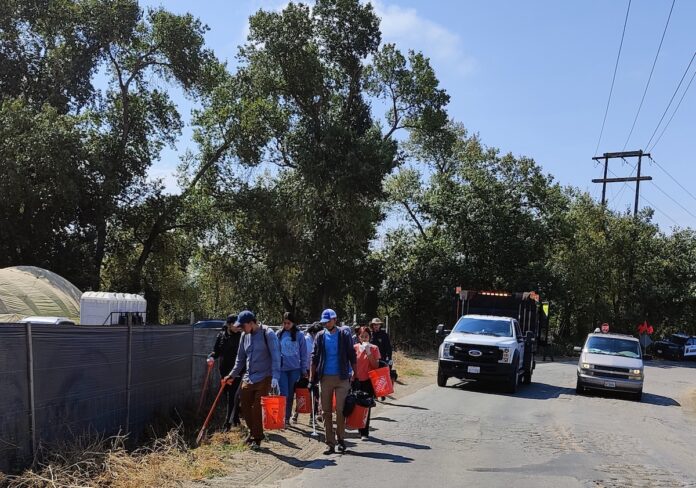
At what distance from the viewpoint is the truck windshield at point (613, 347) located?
18362 mm

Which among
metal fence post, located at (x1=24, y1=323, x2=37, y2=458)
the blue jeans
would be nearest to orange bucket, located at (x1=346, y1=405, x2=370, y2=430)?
the blue jeans

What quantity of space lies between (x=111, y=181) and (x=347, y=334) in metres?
24.0

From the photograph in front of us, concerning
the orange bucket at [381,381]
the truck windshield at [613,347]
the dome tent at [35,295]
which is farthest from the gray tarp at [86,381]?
the truck windshield at [613,347]

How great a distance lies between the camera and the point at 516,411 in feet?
45.6

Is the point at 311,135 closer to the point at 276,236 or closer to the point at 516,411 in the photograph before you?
the point at 276,236

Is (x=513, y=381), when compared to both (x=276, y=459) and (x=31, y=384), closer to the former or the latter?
(x=276, y=459)

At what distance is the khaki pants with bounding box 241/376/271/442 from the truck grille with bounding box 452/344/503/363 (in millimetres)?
9117

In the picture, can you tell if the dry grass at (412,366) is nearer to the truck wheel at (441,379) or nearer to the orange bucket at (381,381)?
the truck wheel at (441,379)

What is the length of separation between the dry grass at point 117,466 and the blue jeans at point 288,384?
2461mm

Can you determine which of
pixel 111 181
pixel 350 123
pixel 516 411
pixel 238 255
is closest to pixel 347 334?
pixel 516 411

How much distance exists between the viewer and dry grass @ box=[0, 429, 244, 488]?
21.4ft

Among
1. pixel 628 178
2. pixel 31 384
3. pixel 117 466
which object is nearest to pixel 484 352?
pixel 117 466

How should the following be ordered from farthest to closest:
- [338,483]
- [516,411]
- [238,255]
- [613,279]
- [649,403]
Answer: [613,279] < [238,255] < [649,403] < [516,411] < [338,483]

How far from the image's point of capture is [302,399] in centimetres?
1122
